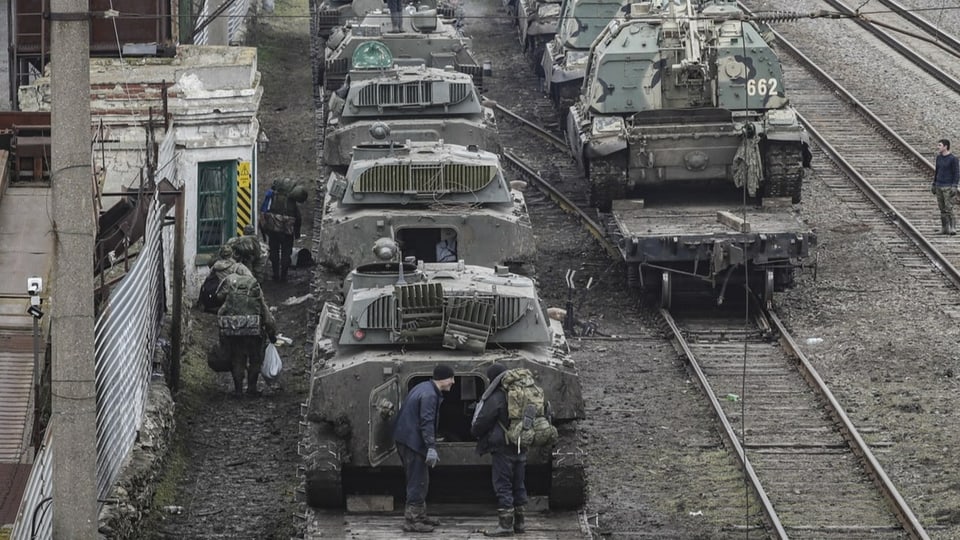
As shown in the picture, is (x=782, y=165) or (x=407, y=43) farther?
(x=407, y=43)

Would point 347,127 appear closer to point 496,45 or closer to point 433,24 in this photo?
point 433,24

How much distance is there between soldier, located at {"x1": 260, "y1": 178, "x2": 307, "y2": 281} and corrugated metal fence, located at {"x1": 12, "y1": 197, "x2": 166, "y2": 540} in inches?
225

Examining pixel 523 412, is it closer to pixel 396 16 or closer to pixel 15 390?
pixel 15 390

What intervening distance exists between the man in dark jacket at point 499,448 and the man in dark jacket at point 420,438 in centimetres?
31

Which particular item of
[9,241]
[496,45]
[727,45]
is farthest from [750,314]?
[496,45]

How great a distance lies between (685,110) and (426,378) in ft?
38.5

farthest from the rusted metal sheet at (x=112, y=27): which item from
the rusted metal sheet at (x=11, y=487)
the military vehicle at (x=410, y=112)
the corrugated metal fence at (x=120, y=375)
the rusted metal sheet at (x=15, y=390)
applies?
the rusted metal sheet at (x=11, y=487)

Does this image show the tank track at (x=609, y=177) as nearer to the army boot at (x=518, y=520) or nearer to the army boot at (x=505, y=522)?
the army boot at (x=518, y=520)

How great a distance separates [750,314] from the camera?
2438 centimetres

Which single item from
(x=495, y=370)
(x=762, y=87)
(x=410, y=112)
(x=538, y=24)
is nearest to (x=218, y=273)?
(x=410, y=112)

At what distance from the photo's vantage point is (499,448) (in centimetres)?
1450

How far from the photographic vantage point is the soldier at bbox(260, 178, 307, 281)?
1012 inches

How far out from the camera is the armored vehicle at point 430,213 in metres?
19.9

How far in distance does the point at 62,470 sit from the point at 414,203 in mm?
7669
